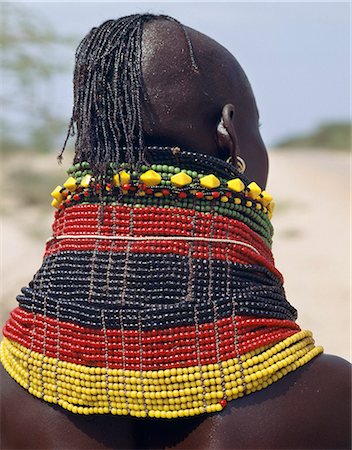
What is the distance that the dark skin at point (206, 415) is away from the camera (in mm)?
1919

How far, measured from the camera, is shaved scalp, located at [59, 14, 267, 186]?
2082mm

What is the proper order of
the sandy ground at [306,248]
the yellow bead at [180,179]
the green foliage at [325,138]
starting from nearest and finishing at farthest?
the yellow bead at [180,179] → the sandy ground at [306,248] → the green foliage at [325,138]

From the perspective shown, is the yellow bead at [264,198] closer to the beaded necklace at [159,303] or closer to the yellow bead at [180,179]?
the beaded necklace at [159,303]

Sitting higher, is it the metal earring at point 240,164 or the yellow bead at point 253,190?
the metal earring at point 240,164

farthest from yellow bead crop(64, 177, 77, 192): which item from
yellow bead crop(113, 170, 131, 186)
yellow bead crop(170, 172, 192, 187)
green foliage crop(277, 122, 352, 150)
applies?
green foliage crop(277, 122, 352, 150)

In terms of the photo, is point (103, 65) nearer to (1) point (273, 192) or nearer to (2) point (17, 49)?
(2) point (17, 49)

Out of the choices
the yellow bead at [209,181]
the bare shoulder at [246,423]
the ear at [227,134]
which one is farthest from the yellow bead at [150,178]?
the bare shoulder at [246,423]

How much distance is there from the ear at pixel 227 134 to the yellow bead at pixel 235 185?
98 mm

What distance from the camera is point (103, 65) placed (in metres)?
2.15

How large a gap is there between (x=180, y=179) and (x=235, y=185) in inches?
5.9

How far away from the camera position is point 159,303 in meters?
1.96

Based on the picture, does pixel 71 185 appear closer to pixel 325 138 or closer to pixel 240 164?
pixel 240 164

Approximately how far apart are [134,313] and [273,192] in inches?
419

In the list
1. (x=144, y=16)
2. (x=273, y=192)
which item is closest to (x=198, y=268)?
(x=144, y=16)
